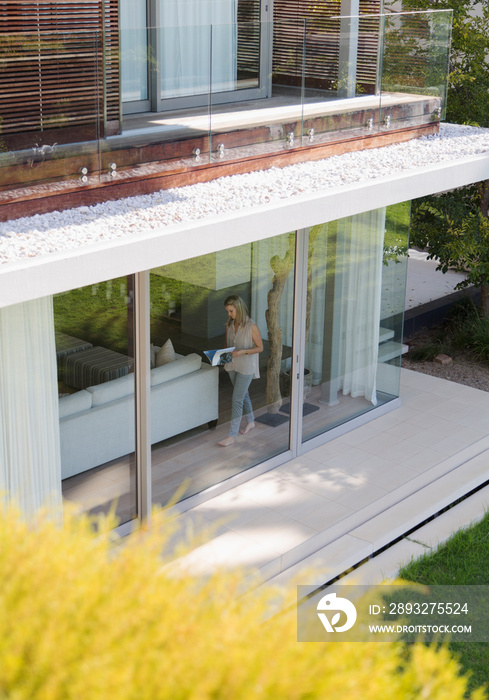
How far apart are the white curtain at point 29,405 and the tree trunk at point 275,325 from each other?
283 centimetres

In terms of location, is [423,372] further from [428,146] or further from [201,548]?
[201,548]

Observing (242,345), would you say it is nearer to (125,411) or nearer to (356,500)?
(125,411)

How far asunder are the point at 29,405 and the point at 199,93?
3444mm

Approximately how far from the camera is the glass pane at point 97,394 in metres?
7.27

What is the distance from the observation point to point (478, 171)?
10.1 meters

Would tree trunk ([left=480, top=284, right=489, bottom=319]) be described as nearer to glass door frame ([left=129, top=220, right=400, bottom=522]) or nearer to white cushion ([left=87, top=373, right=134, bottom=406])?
glass door frame ([left=129, top=220, right=400, bottom=522])

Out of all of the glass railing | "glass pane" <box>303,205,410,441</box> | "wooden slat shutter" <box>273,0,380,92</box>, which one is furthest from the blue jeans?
"wooden slat shutter" <box>273,0,380,92</box>

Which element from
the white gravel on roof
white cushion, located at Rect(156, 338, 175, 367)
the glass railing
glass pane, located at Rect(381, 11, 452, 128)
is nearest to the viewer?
the white gravel on roof

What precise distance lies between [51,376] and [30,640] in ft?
14.8

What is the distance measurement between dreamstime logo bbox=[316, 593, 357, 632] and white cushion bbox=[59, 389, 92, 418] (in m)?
2.62

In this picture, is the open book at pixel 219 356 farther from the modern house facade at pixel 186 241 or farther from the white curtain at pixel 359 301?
the white curtain at pixel 359 301

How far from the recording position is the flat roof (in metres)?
6.19

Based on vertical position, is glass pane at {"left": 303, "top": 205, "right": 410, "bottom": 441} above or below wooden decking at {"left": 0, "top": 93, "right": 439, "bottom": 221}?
below

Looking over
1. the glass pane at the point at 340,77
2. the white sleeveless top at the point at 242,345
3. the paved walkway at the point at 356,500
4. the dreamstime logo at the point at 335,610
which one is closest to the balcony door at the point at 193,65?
the glass pane at the point at 340,77
